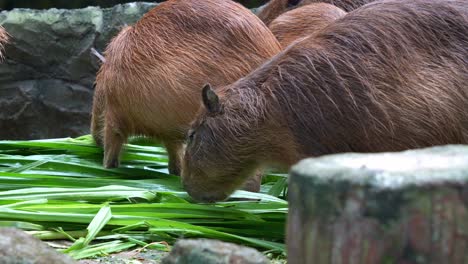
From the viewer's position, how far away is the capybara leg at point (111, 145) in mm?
5355

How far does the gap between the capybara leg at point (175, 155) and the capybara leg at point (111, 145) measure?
1.00 ft

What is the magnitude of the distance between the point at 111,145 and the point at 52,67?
3563 millimetres

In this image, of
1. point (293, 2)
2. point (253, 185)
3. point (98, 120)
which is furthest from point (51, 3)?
point (253, 185)

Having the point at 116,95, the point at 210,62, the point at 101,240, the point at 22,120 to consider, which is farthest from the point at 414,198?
the point at 22,120

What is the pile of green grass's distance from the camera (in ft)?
13.7

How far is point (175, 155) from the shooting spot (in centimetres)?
529

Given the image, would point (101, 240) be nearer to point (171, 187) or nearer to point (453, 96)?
point (171, 187)

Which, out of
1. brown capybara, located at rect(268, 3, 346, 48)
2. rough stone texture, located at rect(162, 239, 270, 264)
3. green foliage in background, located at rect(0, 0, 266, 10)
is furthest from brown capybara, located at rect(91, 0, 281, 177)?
green foliage in background, located at rect(0, 0, 266, 10)

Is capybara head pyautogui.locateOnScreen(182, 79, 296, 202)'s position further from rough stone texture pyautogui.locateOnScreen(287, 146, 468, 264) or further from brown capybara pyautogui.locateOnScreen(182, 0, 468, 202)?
rough stone texture pyautogui.locateOnScreen(287, 146, 468, 264)

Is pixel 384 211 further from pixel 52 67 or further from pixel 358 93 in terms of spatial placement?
pixel 52 67

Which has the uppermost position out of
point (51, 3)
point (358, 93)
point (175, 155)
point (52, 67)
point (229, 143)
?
point (358, 93)

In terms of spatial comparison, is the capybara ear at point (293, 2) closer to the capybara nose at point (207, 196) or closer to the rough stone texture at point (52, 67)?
the rough stone texture at point (52, 67)

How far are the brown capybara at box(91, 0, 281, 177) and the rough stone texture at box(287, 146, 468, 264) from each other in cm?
248

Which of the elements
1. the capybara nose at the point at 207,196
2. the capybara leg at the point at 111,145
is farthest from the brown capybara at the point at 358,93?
the capybara leg at the point at 111,145
